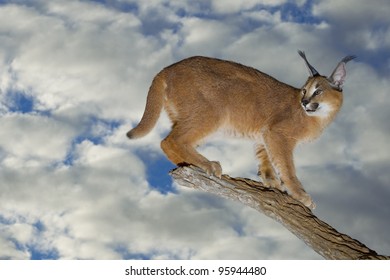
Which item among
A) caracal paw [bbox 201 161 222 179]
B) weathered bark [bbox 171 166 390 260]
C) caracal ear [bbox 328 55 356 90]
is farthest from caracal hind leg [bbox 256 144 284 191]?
caracal ear [bbox 328 55 356 90]

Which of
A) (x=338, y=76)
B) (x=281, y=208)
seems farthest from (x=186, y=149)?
(x=338, y=76)

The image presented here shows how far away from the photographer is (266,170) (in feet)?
27.6

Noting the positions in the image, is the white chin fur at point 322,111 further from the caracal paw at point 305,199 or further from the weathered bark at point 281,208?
the weathered bark at point 281,208

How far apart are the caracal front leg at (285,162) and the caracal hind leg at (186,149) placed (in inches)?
44.0

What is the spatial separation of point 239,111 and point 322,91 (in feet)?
4.28

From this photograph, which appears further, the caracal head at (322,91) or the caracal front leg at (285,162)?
the caracal head at (322,91)

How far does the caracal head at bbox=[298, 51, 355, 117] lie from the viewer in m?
7.98

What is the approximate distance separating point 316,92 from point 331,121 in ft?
2.50

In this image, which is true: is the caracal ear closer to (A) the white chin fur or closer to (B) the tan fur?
(B) the tan fur

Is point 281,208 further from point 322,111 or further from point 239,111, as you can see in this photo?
point 322,111

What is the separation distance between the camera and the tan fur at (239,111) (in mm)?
7445

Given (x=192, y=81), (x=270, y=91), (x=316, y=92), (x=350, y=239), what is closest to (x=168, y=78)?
(x=192, y=81)

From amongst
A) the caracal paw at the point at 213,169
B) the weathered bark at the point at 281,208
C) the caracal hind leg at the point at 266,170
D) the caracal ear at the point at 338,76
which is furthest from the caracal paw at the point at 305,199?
the caracal ear at the point at 338,76
